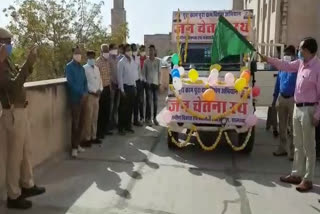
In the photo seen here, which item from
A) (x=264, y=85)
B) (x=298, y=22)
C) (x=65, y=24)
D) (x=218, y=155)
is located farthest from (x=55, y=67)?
(x=298, y=22)

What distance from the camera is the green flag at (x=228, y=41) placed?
263 inches

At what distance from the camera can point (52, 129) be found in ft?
20.7

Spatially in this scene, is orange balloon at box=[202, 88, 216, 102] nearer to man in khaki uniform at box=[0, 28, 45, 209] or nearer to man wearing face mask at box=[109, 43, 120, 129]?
man wearing face mask at box=[109, 43, 120, 129]

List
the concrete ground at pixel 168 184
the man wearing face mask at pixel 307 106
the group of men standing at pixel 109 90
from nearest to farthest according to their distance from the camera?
the concrete ground at pixel 168 184 < the man wearing face mask at pixel 307 106 < the group of men standing at pixel 109 90

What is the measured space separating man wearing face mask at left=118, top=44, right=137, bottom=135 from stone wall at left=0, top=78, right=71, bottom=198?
1686mm

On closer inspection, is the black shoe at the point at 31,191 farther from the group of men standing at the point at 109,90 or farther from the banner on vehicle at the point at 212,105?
the banner on vehicle at the point at 212,105

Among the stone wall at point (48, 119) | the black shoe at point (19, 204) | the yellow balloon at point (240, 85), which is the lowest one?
the black shoe at point (19, 204)

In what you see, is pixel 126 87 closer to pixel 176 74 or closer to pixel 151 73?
pixel 151 73

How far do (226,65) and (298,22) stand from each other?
18.6 m

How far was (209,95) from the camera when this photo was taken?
653cm

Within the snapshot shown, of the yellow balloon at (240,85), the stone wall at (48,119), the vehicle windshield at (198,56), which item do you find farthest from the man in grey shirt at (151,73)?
the yellow balloon at (240,85)

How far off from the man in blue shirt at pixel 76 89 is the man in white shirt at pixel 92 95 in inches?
10.4

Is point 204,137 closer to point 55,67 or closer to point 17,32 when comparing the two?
point 55,67

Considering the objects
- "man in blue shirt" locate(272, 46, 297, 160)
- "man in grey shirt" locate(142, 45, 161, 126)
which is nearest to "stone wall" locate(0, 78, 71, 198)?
"man in grey shirt" locate(142, 45, 161, 126)
